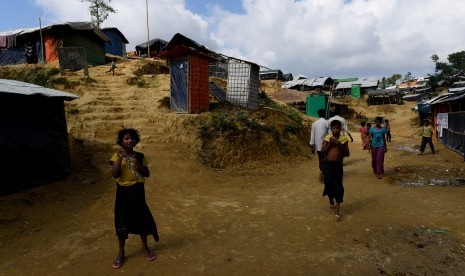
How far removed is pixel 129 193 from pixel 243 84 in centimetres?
1049

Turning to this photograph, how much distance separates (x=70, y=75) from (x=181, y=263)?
1473 cm

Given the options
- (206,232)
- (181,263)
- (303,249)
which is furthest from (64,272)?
(303,249)

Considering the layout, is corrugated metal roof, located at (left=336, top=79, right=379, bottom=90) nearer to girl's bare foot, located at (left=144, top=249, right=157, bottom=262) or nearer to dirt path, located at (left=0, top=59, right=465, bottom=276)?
dirt path, located at (left=0, top=59, right=465, bottom=276)

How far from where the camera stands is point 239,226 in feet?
16.8

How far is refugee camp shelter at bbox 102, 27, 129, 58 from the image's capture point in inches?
1138

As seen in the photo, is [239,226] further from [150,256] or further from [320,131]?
[320,131]

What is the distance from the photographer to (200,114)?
37.2ft

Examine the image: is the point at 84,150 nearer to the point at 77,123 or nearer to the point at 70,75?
the point at 77,123

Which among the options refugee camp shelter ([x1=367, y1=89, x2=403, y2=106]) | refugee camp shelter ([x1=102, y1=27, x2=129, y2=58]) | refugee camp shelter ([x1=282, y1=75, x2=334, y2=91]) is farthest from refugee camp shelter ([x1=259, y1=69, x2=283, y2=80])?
refugee camp shelter ([x1=102, y1=27, x2=129, y2=58])

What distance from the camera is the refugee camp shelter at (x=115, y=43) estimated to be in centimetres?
2891

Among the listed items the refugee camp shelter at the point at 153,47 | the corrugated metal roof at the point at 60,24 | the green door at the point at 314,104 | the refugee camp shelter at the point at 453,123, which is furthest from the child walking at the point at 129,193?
the refugee camp shelter at the point at 153,47

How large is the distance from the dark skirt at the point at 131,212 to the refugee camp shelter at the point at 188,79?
7.90m

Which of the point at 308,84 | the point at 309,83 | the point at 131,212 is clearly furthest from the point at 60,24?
the point at 309,83

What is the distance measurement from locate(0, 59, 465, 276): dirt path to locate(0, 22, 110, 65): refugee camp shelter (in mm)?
15208
